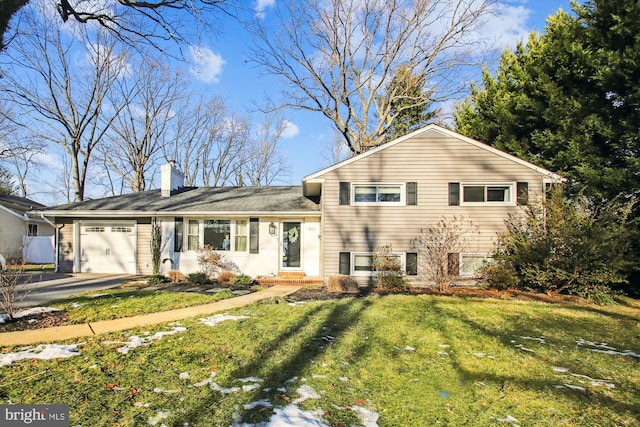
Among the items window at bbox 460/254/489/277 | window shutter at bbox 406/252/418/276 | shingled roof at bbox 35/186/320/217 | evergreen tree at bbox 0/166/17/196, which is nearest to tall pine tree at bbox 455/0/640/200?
window at bbox 460/254/489/277

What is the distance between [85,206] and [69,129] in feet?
38.8

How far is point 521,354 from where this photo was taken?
485cm

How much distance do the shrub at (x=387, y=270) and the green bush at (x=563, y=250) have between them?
280cm

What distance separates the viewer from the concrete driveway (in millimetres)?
8374

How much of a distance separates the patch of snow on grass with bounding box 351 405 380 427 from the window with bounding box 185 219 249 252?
31.6 feet

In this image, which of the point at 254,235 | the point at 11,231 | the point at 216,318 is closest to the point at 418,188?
the point at 254,235

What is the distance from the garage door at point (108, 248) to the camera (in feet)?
43.1

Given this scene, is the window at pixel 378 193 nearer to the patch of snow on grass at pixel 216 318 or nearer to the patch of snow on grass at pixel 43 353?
the patch of snow on grass at pixel 216 318

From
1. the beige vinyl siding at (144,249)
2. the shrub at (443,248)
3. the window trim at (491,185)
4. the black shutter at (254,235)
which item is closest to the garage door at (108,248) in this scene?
the beige vinyl siding at (144,249)

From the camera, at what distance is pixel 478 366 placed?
4391 mm

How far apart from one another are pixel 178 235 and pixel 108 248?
10.1 feet

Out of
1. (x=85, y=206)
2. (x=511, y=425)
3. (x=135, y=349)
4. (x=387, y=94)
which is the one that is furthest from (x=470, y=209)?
(x=85, y=206)

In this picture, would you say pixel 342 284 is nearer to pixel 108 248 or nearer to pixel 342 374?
pixel 342 374

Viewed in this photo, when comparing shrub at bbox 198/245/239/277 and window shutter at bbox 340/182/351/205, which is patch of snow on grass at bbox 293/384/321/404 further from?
shrub at bbox 198/245/239/277
